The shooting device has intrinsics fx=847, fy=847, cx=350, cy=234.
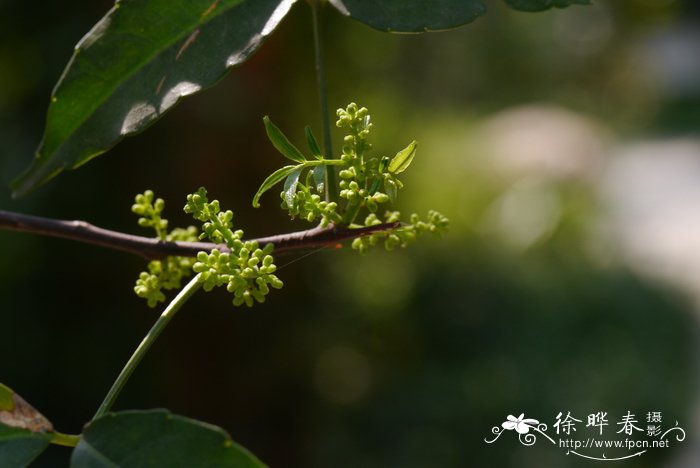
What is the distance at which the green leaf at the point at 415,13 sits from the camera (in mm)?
580

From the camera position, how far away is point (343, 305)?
3750mm

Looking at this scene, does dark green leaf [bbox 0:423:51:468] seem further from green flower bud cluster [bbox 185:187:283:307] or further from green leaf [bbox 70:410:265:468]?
green flower bud cluster [bbox 185:187:283:307]

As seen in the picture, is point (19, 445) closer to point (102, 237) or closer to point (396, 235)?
point (102, 237)

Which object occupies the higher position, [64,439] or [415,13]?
[415,13]

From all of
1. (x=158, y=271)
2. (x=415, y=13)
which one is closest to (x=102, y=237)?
(x=158, y=271)

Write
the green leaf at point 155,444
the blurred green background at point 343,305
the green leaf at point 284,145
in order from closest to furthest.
Result: the green leaf at point 155,444 < the green leaf at point 284,145 < the blurred green background at point 343,305

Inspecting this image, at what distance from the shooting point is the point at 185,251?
24.9 inches

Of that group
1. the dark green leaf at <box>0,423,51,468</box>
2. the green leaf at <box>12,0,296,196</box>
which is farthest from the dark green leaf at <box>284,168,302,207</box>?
the dark green leaf at <box>0,423,51,468</box>

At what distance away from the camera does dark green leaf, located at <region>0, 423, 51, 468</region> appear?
517 millimetres

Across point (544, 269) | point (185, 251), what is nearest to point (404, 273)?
point (544, 269)

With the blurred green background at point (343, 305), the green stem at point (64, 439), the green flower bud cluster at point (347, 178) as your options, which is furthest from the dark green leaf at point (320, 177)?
the blurred green background at point (343, 305)

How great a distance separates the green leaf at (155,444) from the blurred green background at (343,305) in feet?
6.42

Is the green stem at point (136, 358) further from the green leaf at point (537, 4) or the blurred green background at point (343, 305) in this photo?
the blurred green background at point (343, 305)

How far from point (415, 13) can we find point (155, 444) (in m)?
0.33
